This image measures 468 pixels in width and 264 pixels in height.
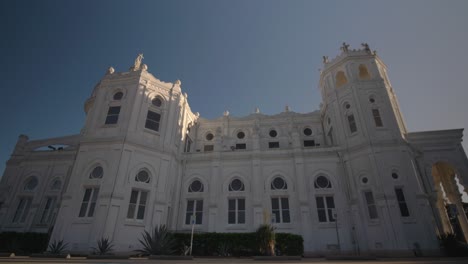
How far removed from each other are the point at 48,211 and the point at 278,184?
24.4 metres

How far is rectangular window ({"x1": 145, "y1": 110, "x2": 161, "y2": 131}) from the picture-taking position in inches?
963

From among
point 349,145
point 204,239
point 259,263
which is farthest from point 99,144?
point 349,145

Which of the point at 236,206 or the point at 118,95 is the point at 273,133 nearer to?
the point at 236,206

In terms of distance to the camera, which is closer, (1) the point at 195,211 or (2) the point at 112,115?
(1) the point at 195,211

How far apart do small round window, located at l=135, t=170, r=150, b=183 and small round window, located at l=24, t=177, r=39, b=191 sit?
47.1 ft

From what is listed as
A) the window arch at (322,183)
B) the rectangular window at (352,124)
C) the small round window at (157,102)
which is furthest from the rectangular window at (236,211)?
the rectangular window at (352,124)

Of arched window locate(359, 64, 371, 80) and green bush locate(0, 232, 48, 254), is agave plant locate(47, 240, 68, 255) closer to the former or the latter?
green bush locate(0, 232, 48, 254)

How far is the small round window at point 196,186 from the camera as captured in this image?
81.8 ft

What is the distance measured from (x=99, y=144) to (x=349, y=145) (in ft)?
78.1

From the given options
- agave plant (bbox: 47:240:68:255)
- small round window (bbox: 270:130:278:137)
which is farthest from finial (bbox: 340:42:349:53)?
agave plant (bbox: 47:240:68:255)

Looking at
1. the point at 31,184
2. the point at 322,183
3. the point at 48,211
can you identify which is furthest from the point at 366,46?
the point at 31,184

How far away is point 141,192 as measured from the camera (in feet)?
71.3

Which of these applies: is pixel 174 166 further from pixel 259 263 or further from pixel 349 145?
pixel 349 145

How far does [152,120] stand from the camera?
24797 millimetres
